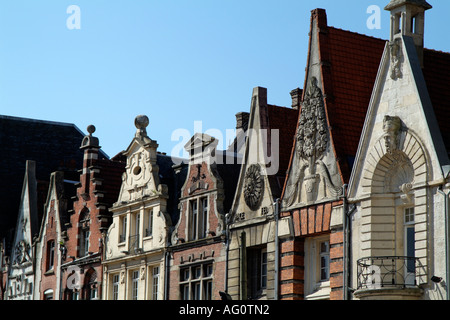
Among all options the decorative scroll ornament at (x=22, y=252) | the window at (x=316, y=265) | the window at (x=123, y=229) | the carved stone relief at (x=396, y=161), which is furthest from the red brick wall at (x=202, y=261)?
the decorative scroll ornament at (x=22, y=252)

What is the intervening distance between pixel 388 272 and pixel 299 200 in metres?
5.43

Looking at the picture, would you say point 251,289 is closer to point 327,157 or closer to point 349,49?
point 327,157

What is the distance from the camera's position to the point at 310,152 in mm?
37312

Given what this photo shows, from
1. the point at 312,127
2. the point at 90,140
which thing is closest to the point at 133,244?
the point at 90,140

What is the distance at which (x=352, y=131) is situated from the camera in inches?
1468

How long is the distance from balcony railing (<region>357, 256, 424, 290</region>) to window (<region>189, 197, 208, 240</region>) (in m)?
10.3

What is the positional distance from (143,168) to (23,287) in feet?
41.3

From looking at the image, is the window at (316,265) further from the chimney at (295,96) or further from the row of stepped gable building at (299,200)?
the chimney at (295,96)

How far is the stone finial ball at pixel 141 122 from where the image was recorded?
1885 inches

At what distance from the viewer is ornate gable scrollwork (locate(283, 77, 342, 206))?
37.0m

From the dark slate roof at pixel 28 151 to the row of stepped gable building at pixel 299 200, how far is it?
1002 centimetres

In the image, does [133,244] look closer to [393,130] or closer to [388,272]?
[388,272]

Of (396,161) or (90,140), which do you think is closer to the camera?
(396,161)
